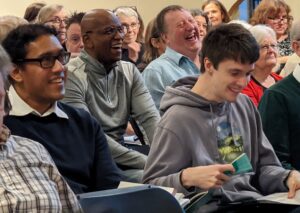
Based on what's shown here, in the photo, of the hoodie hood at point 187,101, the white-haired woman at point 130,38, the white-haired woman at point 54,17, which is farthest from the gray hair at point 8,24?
the white-haired woman at point 130,38

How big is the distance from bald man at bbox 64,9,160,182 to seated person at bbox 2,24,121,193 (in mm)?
774

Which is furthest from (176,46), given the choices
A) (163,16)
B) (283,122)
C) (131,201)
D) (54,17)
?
(131,201)

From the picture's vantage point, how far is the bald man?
316 cm

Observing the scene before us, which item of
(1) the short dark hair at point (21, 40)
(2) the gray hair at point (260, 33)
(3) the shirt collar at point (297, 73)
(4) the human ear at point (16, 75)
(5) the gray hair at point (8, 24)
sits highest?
(1) the short dark hair at point (21, 40)

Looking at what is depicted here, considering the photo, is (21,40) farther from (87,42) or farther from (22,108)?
(87,42)

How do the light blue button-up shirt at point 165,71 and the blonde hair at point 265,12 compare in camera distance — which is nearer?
the light blue button-up shirt at point 165,71

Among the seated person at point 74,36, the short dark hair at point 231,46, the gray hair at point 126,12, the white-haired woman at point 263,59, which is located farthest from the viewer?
the gray hair at point 126,12

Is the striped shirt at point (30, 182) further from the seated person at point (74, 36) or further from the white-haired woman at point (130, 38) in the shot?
the white-haired woman at point (130, 38)

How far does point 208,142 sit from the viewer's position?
7.55 ft

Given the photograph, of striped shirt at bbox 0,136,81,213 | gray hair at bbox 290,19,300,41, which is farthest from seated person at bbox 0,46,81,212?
gray hair at bbox 290,19,300,41

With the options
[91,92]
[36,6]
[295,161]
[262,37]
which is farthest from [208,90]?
[36,6]

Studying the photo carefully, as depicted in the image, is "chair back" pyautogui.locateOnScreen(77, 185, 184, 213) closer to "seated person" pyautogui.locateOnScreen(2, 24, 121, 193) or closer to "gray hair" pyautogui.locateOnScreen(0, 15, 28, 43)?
"seated person" pyautogui.locateOnScreen(2, 24, 121, 193)

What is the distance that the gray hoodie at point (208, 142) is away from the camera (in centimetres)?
222

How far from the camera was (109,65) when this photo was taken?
3.26m
